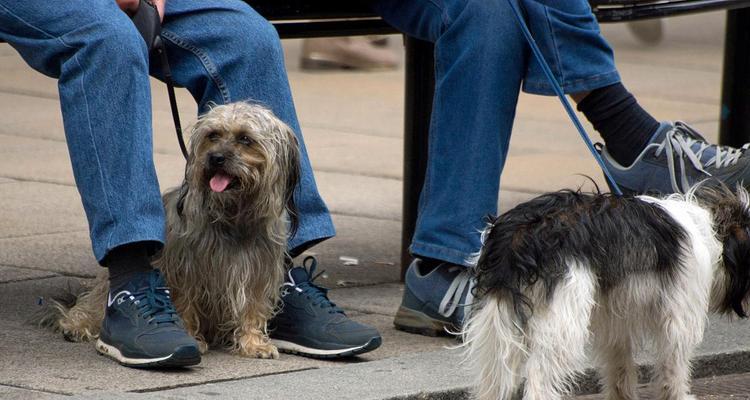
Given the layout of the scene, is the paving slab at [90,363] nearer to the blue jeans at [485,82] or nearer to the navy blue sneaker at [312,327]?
the navy blue sneaker at [312,327]

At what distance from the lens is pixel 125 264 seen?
13.2ft

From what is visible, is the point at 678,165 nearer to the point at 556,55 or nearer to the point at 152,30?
the point at 556,55

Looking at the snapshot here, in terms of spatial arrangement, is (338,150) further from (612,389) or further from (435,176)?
(612,389)

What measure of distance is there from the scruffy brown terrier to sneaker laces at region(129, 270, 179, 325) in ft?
0.53

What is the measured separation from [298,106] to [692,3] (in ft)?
16.2

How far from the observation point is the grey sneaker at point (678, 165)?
4.26 metres

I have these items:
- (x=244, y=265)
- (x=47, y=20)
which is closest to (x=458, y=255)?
(x=244, y=265)

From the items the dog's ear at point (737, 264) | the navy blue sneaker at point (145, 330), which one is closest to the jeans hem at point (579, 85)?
the dog's ear at point (737, 264)

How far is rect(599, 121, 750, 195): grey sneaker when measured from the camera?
14.0ft

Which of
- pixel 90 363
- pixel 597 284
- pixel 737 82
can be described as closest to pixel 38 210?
pixel 90 363

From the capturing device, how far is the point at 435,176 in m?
4.48

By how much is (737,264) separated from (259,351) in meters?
1.43

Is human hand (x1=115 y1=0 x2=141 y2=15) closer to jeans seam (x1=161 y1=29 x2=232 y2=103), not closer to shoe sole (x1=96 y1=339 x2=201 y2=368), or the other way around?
jeans seam (x1=161 y1=29 x2=232 y2=103)

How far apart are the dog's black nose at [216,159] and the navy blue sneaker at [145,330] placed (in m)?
0.37
